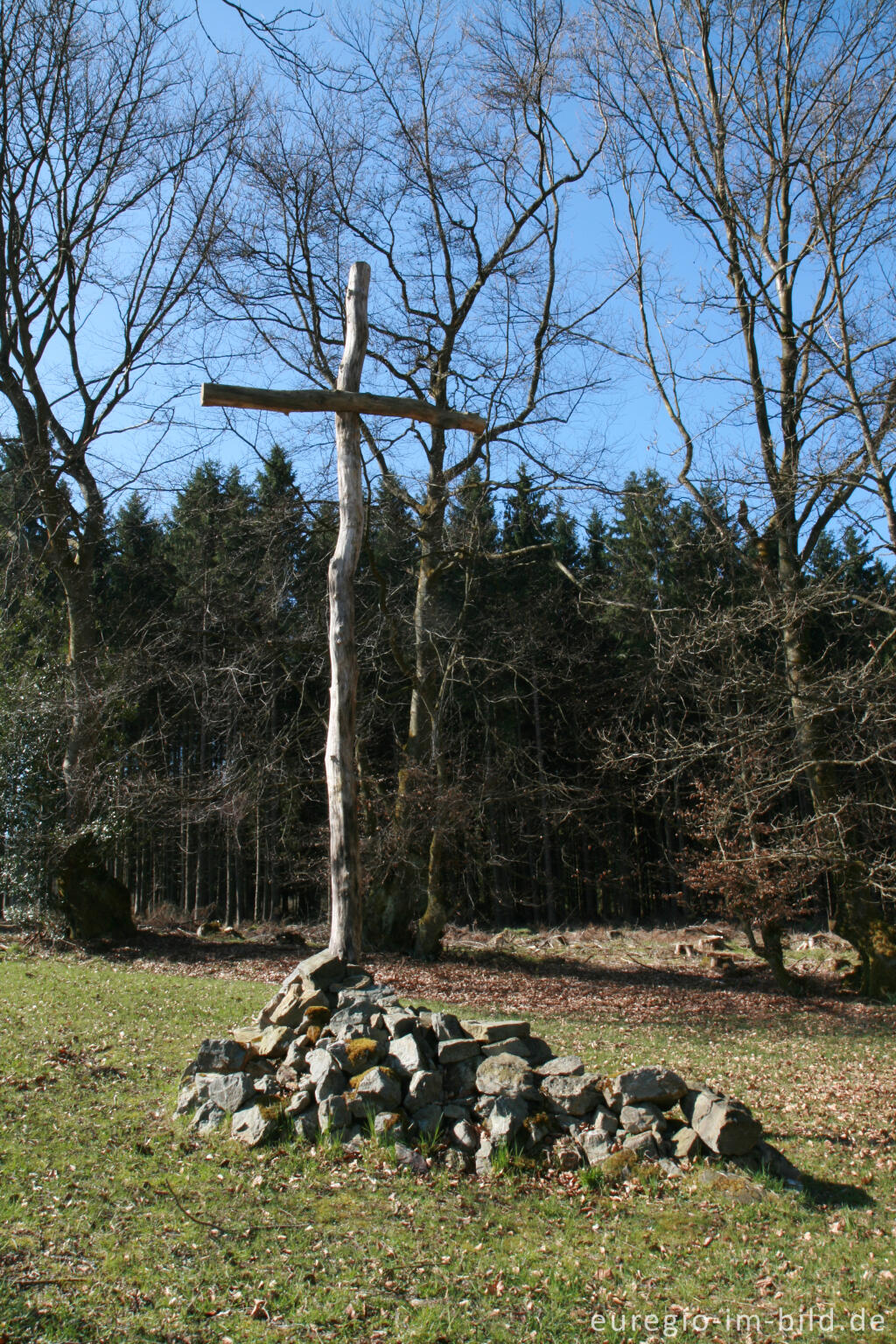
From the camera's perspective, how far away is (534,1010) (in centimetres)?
1176

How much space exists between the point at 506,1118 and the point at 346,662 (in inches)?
179

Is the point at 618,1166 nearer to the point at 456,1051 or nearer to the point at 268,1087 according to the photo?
the point at 456,1051

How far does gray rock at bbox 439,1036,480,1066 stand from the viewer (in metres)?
6.19

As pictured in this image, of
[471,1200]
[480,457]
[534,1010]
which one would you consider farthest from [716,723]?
[471,1200]

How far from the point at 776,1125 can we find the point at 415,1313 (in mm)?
3936

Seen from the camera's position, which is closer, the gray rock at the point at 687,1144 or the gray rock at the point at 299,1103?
the gray rock at the point at 687,1144

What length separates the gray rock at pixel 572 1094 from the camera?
19.2 ft

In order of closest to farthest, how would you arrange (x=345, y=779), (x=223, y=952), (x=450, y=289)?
(x=345, y=779)
(x=223, y=952)
(x=450, y=289)

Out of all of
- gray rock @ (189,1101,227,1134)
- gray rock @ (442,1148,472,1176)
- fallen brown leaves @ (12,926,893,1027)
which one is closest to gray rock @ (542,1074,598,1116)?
gray rock @ (442,1148,472,1176)

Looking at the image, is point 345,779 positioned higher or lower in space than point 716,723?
lower

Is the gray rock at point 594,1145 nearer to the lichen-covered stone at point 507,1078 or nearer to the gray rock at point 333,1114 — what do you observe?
the lichen-covered stone at point 507,1078

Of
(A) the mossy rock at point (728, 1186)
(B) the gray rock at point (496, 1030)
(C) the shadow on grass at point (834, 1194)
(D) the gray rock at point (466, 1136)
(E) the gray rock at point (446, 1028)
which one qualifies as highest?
(E) the gray rock at point (446, 1028)

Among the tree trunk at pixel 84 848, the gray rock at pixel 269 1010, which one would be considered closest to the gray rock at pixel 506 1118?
the gray rock at pixel 269 1010

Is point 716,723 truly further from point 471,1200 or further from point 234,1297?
point 234,1297
